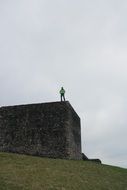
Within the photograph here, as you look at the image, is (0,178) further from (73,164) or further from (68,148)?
(68,148)

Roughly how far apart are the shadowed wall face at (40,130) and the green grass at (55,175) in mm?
2681

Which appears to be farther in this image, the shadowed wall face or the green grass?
the shadowed wall face

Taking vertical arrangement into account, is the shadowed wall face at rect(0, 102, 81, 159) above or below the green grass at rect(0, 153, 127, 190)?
above

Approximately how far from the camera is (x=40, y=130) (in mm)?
32125

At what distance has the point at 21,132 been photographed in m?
32.5

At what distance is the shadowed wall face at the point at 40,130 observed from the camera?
31.6 metres

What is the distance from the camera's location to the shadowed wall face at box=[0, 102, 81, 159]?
3161 centimetres

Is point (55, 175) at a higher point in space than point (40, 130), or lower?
lower

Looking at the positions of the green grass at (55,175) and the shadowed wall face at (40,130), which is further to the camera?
the shadowed wall face at (40,130)

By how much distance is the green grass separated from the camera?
71.4ft

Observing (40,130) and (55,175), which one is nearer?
(55,175)

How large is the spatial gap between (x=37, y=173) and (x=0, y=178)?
2572mm

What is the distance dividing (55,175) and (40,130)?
8.21 meters

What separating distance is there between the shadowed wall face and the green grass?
268 centimetres
